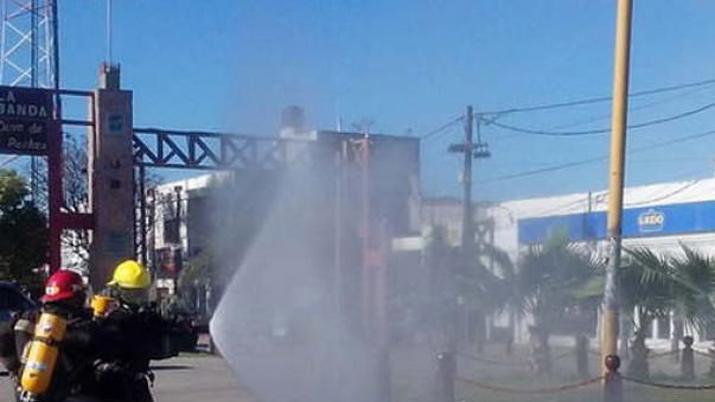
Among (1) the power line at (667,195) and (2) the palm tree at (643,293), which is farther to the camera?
(1) the power line at (667,195)

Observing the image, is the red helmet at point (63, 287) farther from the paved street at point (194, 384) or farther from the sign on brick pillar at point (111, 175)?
the sign on brick pillar at point (111, 175)

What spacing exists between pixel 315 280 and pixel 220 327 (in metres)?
2.44

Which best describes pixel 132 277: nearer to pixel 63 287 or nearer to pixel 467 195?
pixel 63 287

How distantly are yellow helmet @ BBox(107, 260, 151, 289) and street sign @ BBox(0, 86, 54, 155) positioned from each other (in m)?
25.5

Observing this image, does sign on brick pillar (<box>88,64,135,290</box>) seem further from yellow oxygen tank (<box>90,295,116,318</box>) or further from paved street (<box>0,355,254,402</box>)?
yellow oxygen tank (<box>90,295,116,318</box>)

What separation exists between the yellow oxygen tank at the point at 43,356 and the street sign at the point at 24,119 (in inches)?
1032

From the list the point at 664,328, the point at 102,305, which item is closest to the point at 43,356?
the point at 102,305

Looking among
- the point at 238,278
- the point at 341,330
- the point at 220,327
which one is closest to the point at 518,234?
the point at 341,330

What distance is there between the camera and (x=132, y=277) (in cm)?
705

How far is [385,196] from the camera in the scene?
16266 mm

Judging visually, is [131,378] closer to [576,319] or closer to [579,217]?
[576,319]

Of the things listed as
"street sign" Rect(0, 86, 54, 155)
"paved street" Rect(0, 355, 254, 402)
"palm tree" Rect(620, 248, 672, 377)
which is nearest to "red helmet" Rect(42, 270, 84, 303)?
"paved street" Rect(0, 355, 254, 402)

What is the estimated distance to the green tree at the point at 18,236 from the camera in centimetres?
4119

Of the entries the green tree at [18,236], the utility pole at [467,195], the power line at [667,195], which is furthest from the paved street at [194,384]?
the green tree at [18,236]
